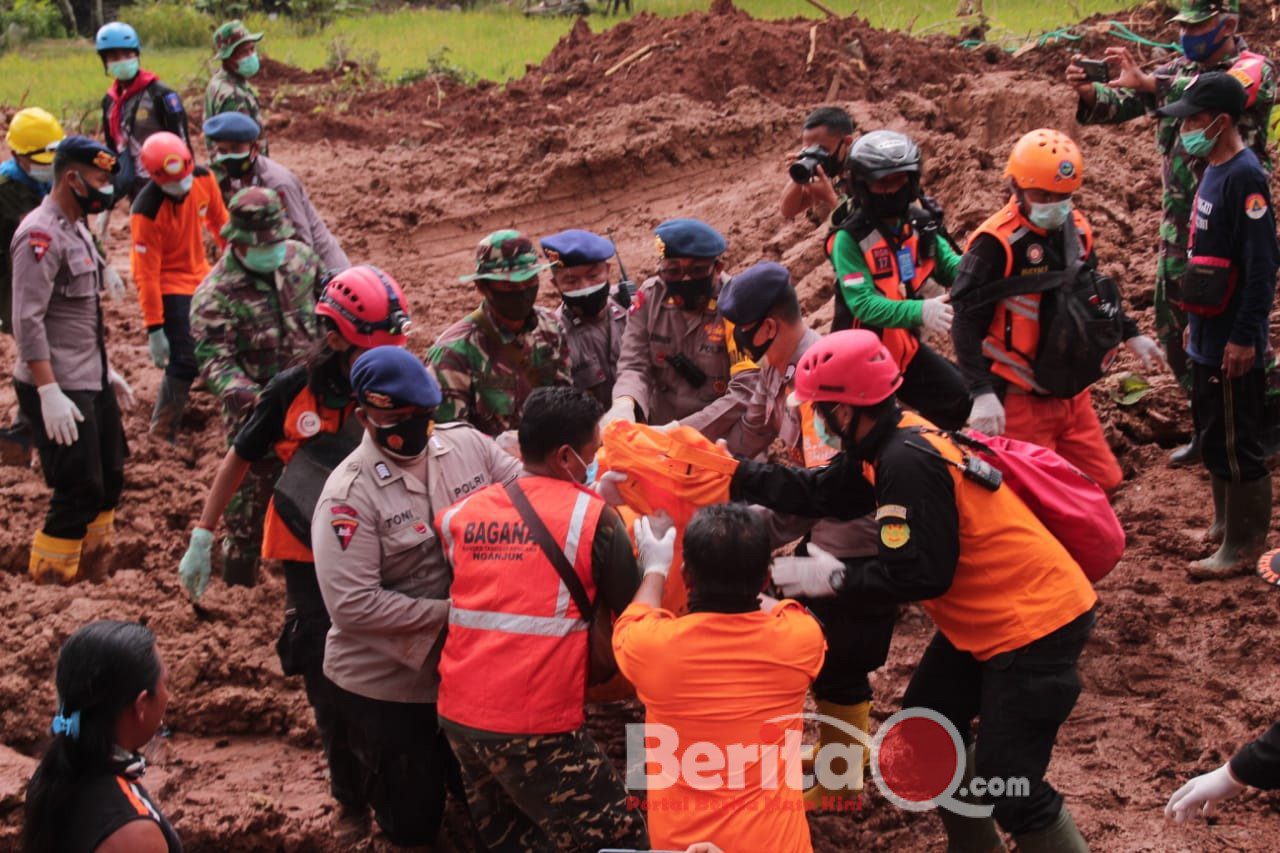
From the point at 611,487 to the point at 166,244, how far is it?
15.8 feet

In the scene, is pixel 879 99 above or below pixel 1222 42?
below

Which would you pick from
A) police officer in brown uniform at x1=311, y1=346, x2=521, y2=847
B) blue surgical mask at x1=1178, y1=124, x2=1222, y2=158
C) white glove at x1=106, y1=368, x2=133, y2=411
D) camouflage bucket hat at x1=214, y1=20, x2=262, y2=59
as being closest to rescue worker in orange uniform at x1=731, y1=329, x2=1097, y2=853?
police officer in brown uniform at x1=311, y1=346, x2=521, y2=847

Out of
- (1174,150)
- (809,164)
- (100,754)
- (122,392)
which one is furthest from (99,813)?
(1174,150)

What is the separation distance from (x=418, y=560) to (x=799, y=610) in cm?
134

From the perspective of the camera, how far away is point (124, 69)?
10.2m

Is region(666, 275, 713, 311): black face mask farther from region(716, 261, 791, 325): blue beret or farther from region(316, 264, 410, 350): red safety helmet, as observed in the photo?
region(316, 264, 410, 350): red safety helmet

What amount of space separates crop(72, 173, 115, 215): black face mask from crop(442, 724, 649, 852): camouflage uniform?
4006 mm

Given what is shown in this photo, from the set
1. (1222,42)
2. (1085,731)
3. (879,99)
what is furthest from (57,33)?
(1085,731)

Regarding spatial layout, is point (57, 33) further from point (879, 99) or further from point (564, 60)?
point (879, 99)

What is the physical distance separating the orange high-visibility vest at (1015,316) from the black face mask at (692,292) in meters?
1.16

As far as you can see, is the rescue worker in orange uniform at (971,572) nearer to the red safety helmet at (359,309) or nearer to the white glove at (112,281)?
the red safety helmet at (359,309)

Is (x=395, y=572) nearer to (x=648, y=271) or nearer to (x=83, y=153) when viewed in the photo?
(x=83, y=153)

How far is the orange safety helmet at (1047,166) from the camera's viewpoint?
17.4 ft

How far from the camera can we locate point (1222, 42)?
7.20 meters
